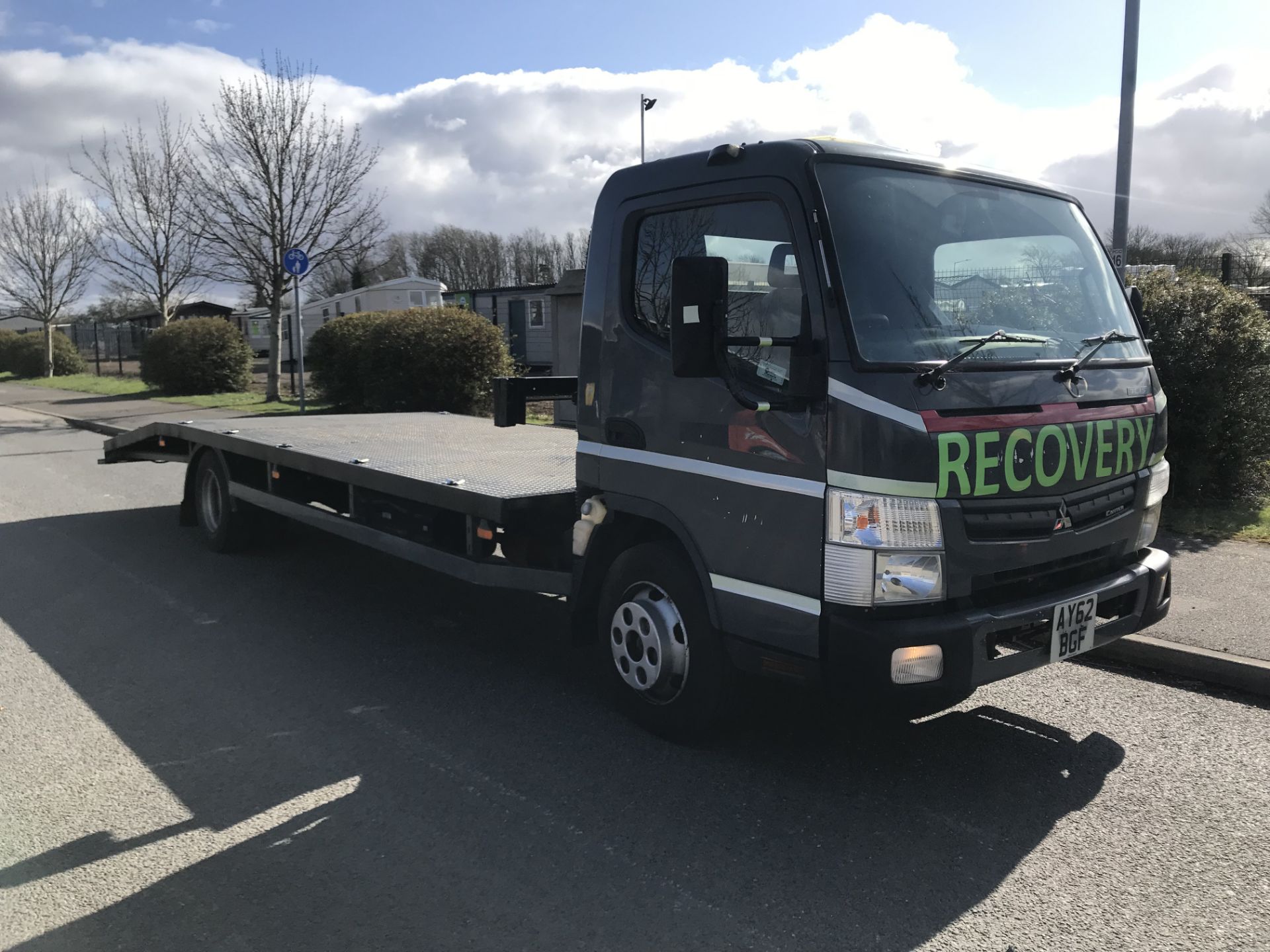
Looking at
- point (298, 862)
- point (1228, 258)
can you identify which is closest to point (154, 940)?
point (298, 862)

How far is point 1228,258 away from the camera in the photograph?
11383mm

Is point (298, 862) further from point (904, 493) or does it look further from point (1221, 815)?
point (1221, 815)

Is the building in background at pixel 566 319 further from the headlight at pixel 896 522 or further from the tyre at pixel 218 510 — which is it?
the headlight at pixel 896 522

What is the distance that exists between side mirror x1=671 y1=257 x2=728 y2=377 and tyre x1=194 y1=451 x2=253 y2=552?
505cm

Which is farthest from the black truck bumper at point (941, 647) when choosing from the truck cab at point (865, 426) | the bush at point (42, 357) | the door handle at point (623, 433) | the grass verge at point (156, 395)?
the bush at point (42, 357)

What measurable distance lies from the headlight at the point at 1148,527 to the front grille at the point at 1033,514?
0.90ft

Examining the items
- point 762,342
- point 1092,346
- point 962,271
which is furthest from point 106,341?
point 1092,346

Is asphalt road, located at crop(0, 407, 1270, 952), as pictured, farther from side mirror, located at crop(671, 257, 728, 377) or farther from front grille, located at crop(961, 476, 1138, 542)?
side mirror, located at crop(671, 257, 728, 377)

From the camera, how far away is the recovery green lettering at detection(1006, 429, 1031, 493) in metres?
3.49

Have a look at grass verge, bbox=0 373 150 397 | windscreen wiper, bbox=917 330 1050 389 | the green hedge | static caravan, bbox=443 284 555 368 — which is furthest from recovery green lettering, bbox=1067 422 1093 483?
static caravan, bbox=443 284 555 368

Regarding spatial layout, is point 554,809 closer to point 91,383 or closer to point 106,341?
point 91,383

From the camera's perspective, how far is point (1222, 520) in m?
7.94

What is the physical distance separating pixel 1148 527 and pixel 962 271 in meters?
1.41

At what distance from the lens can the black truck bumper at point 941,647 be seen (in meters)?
3.37
